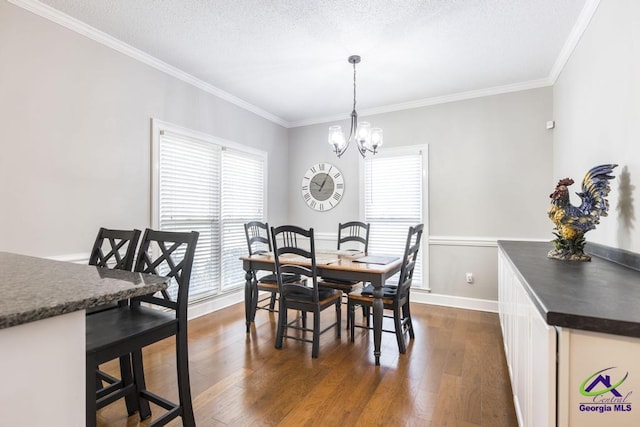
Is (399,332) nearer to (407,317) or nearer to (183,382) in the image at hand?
(407,317)

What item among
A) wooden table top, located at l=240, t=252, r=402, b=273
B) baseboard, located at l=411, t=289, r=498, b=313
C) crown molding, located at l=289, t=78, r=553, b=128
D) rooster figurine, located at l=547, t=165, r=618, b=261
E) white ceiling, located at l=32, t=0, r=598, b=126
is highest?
white ceiling, located at l=32, t=0, r=598, b=126

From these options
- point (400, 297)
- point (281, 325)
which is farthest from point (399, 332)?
point (281, 325)

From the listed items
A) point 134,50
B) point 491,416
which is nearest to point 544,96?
point 491,416

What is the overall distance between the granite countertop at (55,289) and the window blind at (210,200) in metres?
2.16

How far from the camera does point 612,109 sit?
193cm

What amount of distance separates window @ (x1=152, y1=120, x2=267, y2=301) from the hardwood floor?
0.86 meters

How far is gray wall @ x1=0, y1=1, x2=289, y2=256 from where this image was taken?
2197 millimetres

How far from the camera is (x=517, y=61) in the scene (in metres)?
3.12

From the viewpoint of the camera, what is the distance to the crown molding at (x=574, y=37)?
224 centimetres

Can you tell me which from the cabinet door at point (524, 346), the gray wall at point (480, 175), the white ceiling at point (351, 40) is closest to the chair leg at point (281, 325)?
the cabinet door at point (524, 346)

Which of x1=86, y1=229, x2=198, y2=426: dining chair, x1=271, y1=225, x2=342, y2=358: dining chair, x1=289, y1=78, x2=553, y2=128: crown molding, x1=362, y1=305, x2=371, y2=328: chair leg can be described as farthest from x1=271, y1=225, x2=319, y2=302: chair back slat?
x1=289, y1=78, x2=553, y2=128: crown molding

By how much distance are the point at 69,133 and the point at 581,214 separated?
3664mm

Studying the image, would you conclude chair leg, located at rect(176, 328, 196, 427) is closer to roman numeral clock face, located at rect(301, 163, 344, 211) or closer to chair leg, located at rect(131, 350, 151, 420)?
chair leg, located at rect(131, 350, 151, 420)

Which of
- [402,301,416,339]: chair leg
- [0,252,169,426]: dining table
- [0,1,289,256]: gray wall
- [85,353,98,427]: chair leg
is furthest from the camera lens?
[402,301,416,339]: chair leg
